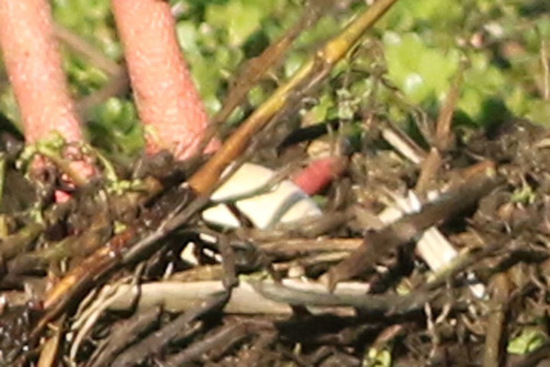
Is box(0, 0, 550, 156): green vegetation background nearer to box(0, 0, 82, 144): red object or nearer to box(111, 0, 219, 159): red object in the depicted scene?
box(111, 0, 219, 159): red object

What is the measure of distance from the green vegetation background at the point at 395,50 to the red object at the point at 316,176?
0.67 feet

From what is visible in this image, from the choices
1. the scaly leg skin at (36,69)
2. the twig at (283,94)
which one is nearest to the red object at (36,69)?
the scaly leg skin at (36,69)

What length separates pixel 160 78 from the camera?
87.4 inches

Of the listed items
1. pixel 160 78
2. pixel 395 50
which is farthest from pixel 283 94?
pixel 395 50

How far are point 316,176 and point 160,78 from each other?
Answer: 24cm

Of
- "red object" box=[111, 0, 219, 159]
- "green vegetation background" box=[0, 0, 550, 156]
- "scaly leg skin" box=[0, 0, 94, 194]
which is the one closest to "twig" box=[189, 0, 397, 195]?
"red object" box=[111, 0, 219, 159]

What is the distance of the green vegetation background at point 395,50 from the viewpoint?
2.69m

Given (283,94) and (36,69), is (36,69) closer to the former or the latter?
(36,69)

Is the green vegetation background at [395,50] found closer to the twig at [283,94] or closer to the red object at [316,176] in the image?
the red object at [316,176]

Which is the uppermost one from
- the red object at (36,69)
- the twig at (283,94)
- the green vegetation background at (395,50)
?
the red object at (36,69)

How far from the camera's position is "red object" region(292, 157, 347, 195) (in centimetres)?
224

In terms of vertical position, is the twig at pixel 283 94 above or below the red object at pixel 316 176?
above

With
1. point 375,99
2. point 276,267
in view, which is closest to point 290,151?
point 375,99

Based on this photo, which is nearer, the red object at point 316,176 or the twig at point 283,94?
the twig at point 283,94
